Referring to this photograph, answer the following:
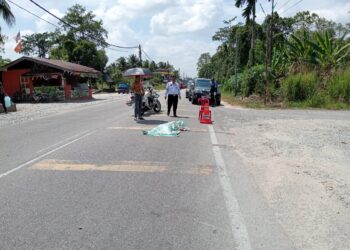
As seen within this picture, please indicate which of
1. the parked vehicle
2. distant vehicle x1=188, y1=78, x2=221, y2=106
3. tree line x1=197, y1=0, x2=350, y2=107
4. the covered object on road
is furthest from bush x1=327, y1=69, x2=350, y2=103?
the parked vehicle

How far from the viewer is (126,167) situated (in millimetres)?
8375

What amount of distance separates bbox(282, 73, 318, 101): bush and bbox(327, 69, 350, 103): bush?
997mm

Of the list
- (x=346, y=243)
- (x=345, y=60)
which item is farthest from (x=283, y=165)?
(x=345, y=60)

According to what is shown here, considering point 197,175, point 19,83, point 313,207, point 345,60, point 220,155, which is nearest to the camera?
point 313,207

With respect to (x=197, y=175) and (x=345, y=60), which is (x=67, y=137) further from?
(x=345, y=60)

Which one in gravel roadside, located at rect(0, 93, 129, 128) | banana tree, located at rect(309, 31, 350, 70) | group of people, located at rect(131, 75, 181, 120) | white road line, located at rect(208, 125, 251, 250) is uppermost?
banana tree, located at rect(309, 31, 350, 70)

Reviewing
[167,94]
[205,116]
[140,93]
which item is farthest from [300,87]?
[140,93]

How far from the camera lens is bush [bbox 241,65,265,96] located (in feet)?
112

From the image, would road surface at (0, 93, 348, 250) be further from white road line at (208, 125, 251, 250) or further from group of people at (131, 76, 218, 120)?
group of people at (131, 76, 218, 120)

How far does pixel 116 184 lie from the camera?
279 inches

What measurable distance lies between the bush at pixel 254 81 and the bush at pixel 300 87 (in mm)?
4331

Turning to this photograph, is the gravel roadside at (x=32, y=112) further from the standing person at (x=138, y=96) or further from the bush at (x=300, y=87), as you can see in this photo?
the bush at (x=300, y=87)

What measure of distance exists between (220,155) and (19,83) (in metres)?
33.5

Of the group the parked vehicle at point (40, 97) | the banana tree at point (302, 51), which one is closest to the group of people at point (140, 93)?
the banana tree at point (302, 51)
